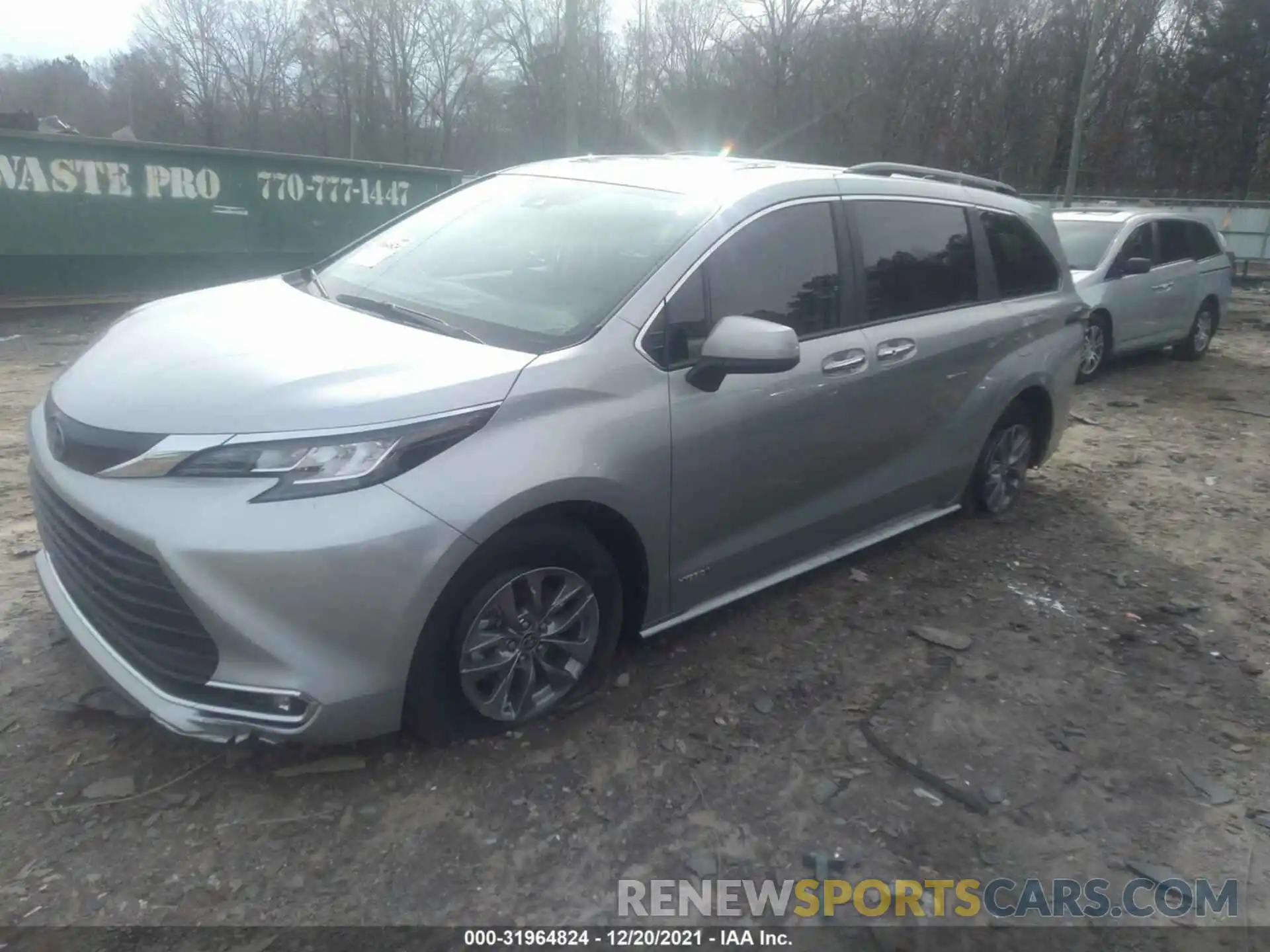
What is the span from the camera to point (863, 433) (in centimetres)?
406

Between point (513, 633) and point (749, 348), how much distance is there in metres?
1.18

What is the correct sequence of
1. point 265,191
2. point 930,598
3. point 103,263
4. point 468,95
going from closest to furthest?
point 930,598
point 103,263
point 265,191
point 468,95

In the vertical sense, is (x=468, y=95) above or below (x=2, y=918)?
above

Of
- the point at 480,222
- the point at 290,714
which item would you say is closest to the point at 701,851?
the point at 290,714

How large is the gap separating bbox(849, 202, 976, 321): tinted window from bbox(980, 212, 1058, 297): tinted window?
249mm

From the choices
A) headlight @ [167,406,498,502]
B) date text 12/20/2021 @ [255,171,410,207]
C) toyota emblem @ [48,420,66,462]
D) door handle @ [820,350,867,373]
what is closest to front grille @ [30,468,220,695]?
toyota emblem @ [48,420,66,462]

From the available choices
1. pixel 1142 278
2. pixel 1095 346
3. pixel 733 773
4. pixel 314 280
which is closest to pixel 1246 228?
pixel 1142 278

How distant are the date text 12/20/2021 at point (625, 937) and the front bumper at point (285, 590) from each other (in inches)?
26.4

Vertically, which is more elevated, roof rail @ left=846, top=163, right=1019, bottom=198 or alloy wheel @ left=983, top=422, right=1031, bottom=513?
roof rail @ left=846, top=163, right=1019, bottom=198

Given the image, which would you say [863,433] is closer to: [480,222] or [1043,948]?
[480,222]

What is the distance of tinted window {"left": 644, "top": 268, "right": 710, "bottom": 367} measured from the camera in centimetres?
325

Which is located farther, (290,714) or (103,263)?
(103,263)

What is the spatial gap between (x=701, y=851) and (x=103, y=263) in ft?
35.3

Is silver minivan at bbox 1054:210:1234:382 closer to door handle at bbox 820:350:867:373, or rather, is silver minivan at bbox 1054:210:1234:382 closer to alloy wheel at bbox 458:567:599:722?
door handle at bbox 820:350:867:373
